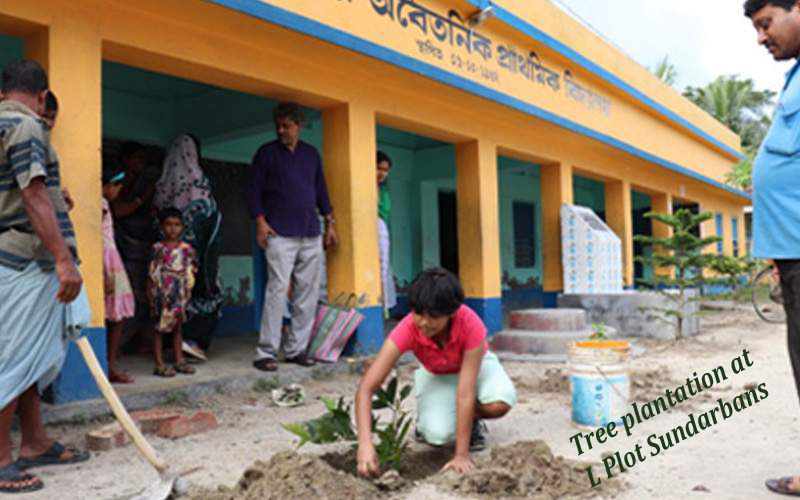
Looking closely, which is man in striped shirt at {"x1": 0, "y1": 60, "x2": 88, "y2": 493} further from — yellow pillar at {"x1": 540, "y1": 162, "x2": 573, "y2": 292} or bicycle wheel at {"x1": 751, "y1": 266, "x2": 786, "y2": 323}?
bicycle wheel at {"x1": 751, "y1": 266, "x2": 786, "y2": 323}

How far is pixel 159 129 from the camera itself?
21.8ft

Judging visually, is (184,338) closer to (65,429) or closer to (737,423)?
(65,429)

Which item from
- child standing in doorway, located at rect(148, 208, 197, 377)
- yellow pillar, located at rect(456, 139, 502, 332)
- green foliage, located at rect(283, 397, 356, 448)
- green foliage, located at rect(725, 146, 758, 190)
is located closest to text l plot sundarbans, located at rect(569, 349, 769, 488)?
green foliage, located at rect(283, 397, 356, 448)

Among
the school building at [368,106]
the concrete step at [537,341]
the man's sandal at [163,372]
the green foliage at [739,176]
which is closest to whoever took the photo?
the school building at [368,106]

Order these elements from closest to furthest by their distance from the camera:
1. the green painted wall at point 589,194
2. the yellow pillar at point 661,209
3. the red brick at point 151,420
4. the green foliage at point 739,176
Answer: the red brick at point 151,420, the yellow pillar at point 661,209, the green painted wall at point 589,194, the green foliage at point 739,176

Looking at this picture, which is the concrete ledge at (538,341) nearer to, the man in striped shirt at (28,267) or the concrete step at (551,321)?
the concrete step at (551,321)

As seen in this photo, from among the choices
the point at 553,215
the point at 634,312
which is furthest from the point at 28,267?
the point at 553,215

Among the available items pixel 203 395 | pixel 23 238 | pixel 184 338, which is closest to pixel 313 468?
pixel 23 238

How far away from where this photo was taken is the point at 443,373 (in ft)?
9.92

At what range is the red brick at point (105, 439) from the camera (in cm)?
314

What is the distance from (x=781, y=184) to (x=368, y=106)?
4062 millimetres

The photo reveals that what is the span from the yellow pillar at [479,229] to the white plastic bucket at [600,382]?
3.86 meters

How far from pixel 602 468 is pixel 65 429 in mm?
2730

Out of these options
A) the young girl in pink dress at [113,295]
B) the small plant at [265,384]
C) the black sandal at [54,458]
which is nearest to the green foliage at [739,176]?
the small plant at [265,384]
